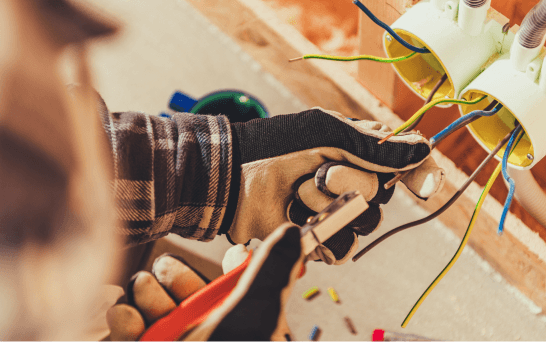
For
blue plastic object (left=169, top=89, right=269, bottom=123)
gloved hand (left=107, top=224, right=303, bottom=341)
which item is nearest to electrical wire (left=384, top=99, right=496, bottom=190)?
gloved hand (left=107, top=224, right=303, bottom=341)

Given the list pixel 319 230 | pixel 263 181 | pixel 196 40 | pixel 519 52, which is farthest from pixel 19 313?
pixel 196 40

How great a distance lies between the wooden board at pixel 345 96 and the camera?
65 centimetres

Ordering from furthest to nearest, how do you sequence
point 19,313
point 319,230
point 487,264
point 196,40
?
point 196,40 → point 487,264 → point 319,230 → point 19,313

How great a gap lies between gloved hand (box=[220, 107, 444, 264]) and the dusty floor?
26 cm

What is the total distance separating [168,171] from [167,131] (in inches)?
2.2

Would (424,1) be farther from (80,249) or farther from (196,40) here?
(196,40)

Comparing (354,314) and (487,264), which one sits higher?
(487,264)

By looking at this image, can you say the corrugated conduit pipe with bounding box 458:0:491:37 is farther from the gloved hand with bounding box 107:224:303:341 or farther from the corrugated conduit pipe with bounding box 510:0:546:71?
the gloved hand with bounding box 107:224:303:341

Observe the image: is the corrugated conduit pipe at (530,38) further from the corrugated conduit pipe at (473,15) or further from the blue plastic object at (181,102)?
the blue plastic object at (181,102)

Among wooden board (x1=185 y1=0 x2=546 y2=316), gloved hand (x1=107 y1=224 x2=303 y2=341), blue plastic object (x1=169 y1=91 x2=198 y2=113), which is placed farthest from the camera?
blue plastic object (x1=169 y1=91 x2=198 y2=113)

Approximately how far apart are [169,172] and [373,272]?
0.50 meters

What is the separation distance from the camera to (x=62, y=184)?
8.5 inches

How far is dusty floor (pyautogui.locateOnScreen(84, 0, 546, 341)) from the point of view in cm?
70

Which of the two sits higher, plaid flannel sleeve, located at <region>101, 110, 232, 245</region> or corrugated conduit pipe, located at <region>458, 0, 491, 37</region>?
corrugated conduit pipe, located at <region>458, 0, 491, 37</region>
